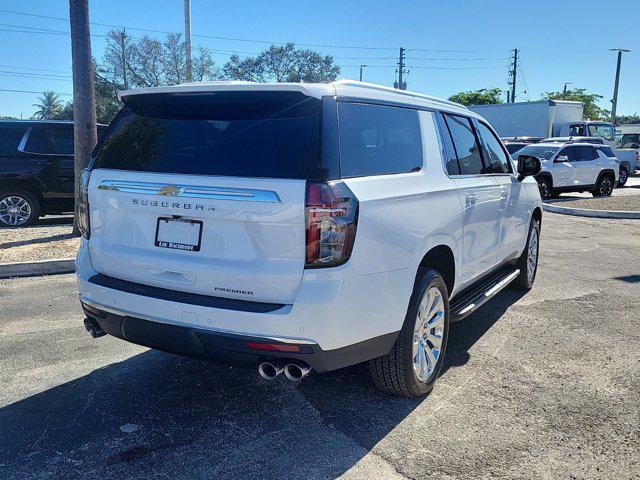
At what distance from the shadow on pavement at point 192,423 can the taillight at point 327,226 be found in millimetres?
1050

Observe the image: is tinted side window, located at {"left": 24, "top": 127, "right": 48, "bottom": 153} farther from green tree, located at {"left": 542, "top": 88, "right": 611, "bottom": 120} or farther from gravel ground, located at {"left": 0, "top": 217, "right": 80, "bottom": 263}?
green tree, located at {"left": 542, "top": 88, "right": 611, "bottom": 120}

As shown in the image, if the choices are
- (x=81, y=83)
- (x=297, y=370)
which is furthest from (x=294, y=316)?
(x=81, y=83)

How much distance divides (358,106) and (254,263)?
1.12 m

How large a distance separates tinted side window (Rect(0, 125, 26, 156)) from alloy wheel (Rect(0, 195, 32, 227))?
785 millimetres

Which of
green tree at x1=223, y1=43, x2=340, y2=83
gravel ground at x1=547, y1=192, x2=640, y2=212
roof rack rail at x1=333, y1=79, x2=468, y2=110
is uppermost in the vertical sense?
green tree at x1=223, y1=43, x2=340, y2=83

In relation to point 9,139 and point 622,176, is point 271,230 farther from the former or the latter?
point 622,176

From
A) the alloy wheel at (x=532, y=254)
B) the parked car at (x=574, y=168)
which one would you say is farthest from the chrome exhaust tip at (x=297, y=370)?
the parked car at (x=574, y=168)

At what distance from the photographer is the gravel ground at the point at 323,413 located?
287 cm

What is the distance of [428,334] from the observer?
366 cm

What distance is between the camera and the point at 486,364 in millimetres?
4195

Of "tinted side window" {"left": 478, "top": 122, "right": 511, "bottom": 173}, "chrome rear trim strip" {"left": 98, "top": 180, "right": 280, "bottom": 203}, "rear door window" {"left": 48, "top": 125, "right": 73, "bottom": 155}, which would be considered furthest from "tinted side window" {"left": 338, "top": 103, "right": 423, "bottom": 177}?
"rear door window" {"left": 48, "top": 125, "right": 73, "bottom": 155}

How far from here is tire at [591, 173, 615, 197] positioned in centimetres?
1797

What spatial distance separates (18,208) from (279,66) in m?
42.3

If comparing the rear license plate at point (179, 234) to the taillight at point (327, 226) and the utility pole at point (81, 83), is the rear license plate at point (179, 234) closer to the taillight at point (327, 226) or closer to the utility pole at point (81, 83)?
the taillight at point (327, 226)
